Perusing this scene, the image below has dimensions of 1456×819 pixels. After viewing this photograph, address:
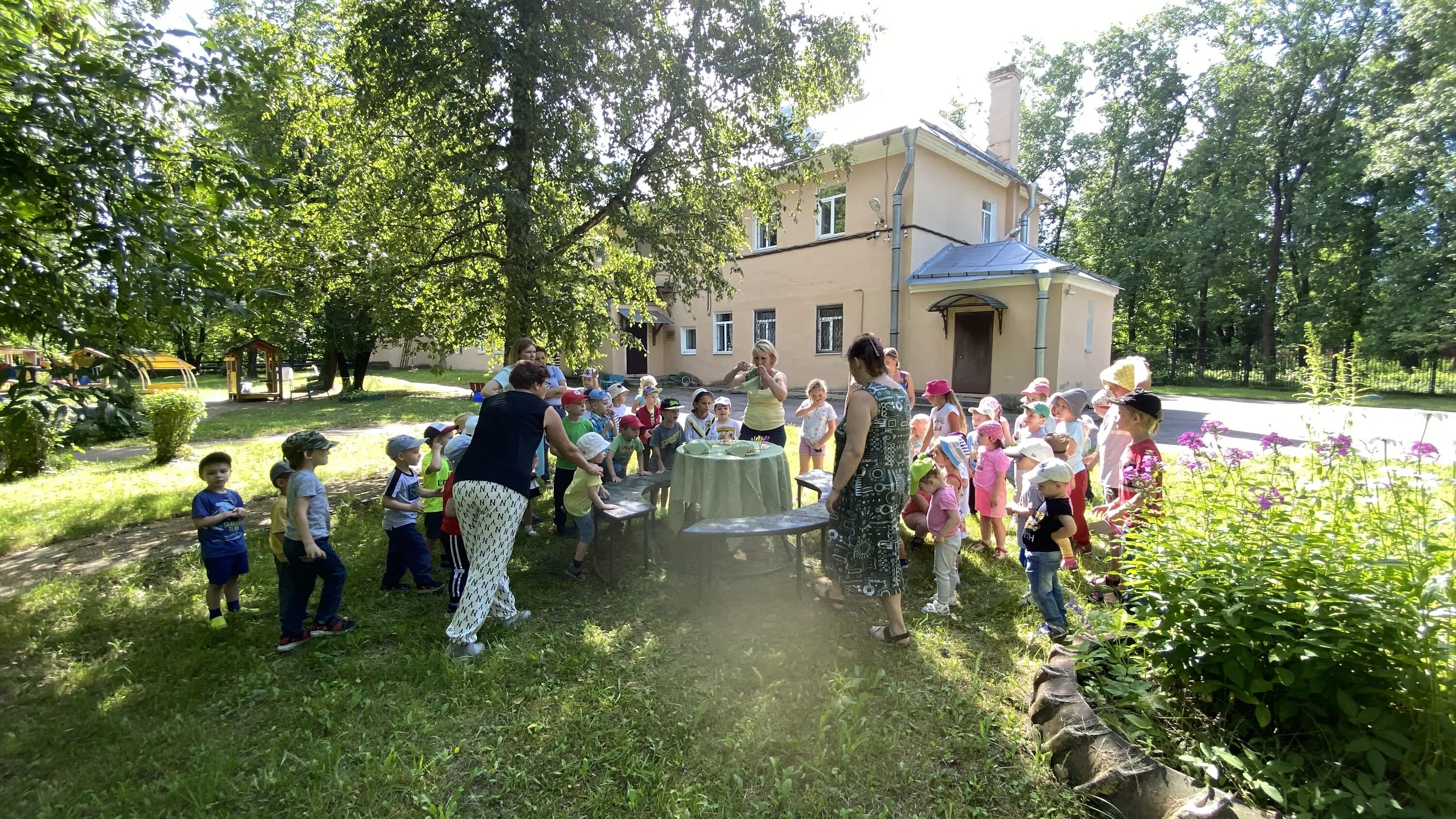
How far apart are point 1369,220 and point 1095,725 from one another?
106 ft

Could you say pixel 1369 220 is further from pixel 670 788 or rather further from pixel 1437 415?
pixel 670 788

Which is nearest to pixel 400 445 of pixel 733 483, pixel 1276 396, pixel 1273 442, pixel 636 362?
pixel 733 483

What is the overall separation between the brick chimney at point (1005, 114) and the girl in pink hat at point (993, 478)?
60.0 ft

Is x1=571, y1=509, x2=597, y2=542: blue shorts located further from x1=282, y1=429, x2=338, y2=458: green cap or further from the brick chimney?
the brick chimney

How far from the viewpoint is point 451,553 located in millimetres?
4480

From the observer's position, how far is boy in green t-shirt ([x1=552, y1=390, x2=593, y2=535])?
5723 mm

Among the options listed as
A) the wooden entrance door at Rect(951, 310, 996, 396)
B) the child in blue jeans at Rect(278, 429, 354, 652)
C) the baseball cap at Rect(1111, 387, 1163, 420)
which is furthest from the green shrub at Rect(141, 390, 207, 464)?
the wooden entrance door at Rect(951, 310, 996, 396)

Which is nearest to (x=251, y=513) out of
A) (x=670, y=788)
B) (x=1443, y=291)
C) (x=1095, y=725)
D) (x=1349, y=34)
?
(x=670, y=788)

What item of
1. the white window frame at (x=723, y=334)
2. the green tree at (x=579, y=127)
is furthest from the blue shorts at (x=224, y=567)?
the white window frame at (x=723, y=334)

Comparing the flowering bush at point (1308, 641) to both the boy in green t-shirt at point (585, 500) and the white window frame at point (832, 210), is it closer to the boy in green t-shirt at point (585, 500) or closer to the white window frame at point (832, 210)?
the boy in green t-shirt at point (585, 500)

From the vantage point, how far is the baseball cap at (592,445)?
5051mm

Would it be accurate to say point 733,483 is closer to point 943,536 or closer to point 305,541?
point 943,536

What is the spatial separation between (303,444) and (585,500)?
1.96 meters

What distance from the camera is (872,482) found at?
3664 mm
